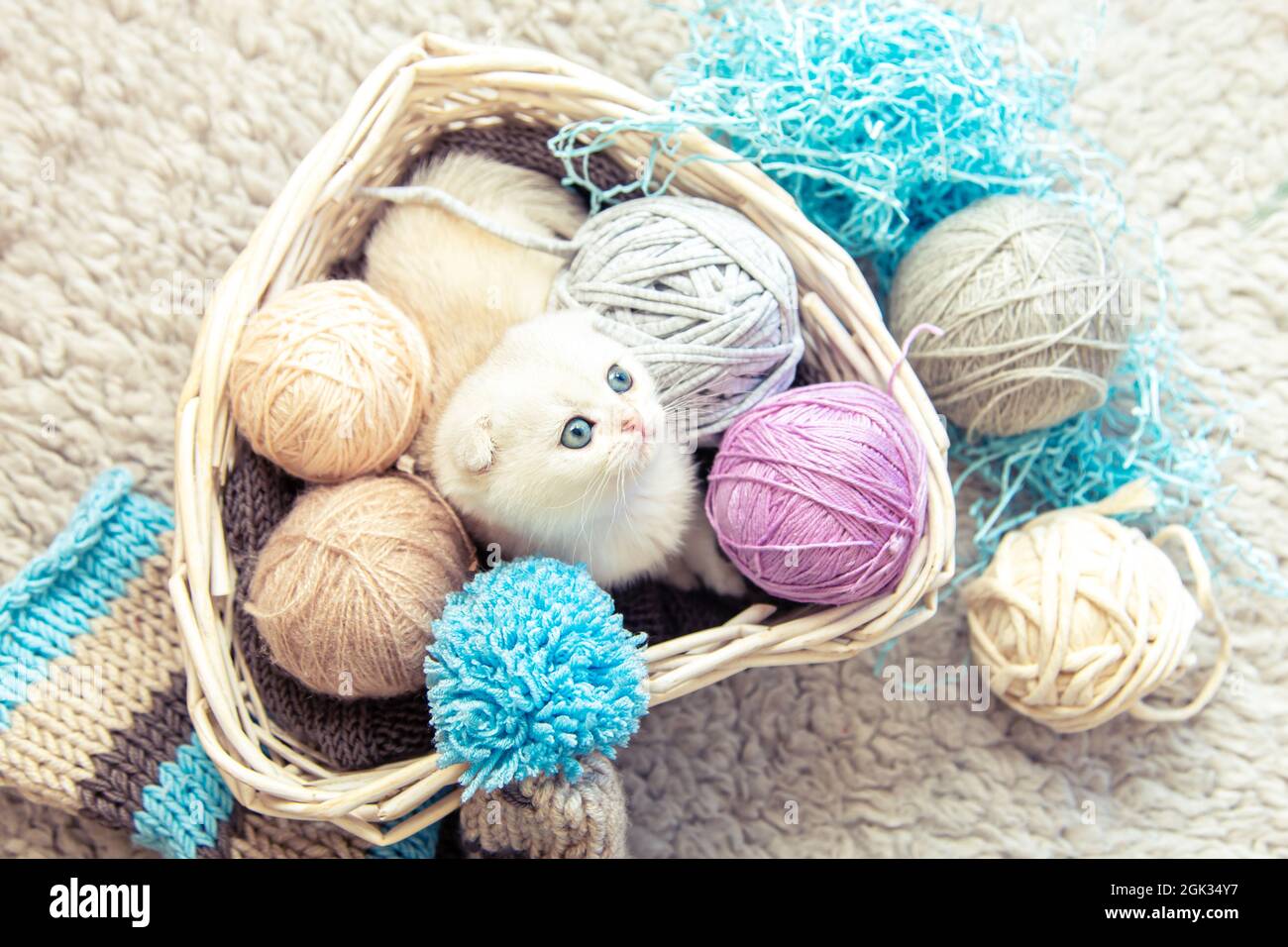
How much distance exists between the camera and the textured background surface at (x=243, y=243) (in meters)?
1.05

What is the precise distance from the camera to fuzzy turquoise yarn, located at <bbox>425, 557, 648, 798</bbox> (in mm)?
758

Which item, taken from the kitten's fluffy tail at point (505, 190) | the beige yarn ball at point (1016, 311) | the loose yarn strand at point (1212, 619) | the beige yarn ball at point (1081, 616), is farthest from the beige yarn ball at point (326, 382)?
the loose yarn strand at point (1212, 619)

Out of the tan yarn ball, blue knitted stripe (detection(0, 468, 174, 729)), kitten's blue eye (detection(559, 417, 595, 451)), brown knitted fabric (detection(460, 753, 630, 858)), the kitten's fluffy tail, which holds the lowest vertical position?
brown knitted fabric (detection(460, 753, 630, 858))

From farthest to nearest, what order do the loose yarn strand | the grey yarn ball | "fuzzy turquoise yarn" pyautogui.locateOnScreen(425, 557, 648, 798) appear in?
the loose yarn strand
the grey yarn ball
"fuzzy turquoise yarn" pyautogui.locateOnScreen(425, 557, 648, 798)

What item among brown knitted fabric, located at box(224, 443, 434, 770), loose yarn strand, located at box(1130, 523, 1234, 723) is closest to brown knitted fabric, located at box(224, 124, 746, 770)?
brown knitted fabric, located at box(224, 443, 434, 770)

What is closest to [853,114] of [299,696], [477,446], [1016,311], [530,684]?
[1016,311]

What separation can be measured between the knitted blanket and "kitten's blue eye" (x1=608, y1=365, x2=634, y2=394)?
1.52ft

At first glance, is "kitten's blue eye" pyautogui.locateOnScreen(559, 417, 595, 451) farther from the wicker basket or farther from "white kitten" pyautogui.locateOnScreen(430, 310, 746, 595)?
the wicker basket

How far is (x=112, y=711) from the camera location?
918mm

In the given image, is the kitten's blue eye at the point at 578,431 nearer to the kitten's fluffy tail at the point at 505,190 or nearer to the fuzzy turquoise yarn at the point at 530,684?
the fuzzy turquoise yarn at the point at 530,684

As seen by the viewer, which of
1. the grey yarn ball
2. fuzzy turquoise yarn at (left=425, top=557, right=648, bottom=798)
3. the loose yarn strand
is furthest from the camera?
the loose yarn strand

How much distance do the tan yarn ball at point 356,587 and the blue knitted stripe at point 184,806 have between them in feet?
0.50

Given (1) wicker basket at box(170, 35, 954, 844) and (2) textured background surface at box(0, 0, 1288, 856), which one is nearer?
(1) wicker basket at box(170, 35, 954, 844)
